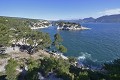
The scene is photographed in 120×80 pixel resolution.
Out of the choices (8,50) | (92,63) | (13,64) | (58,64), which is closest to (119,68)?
(58,64)

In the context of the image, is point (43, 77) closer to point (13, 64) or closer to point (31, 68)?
point (31, 68)

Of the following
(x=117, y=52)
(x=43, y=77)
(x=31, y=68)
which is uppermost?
(x=31, y=68)

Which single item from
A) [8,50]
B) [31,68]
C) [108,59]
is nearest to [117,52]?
[108,59]

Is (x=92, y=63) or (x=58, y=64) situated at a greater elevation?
(x=58, y=64)

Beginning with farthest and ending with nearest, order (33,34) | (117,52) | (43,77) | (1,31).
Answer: (117,52) < (33,34) < (1,31) < (43,77)

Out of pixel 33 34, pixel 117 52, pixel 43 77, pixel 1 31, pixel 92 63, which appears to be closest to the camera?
pixel 43 77

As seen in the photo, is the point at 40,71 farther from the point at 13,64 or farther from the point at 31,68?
the point at 13,64

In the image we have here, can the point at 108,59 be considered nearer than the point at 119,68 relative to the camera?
No

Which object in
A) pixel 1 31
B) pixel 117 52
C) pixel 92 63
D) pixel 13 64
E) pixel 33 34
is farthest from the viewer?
pixel 117 52

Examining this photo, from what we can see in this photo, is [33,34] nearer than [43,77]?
No

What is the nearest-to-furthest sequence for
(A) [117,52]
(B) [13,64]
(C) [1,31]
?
(B) [13,64]
(C) [1,31]
(A) [117,52]
